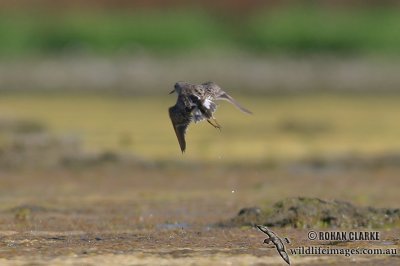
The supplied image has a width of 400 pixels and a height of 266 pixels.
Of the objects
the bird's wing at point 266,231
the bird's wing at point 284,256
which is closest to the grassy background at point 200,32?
the bird's wing at point 266,231

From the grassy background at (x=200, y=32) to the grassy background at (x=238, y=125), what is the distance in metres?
6.01

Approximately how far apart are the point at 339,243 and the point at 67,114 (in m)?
13.8

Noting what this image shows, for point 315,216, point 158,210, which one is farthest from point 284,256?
point 158,210

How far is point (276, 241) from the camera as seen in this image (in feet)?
33.8

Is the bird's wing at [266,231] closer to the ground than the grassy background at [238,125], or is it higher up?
closer to the ground

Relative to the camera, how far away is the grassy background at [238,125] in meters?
18.6

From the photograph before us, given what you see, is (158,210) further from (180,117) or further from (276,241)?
(276,241)

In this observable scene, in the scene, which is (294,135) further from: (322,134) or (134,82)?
(134,82)

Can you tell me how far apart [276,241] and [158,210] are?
3.03 metres

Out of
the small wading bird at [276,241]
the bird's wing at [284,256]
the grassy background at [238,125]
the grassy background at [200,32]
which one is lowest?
the bird's wing at [284,256]

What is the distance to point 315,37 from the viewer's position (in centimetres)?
3462

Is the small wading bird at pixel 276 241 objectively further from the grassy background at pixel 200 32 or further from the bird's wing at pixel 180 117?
the grassy background at pixel 200 32

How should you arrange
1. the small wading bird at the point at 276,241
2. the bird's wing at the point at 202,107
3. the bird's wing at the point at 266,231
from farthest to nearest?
the bird's wing at the point at 202,107
the bird's wing at the point at 266,231
the small wading bird at the point at 276,241

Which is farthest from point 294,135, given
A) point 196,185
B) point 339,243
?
point 339,243
